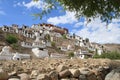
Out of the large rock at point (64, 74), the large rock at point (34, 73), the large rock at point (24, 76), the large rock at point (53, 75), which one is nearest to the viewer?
the large rock at point (24, 76)

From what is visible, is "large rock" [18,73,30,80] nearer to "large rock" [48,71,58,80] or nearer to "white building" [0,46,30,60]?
"large rock" [48,71,58,80]

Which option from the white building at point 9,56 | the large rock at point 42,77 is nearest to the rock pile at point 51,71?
the large rock at point 42,77

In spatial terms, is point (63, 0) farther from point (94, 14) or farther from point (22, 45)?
point (22, 45)

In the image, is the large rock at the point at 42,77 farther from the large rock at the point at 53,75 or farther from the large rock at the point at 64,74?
the large rock at the point at 64,74

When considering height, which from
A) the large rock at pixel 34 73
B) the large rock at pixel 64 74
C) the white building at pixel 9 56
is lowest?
the large rock at pixel 64 74

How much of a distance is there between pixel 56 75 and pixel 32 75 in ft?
3.60

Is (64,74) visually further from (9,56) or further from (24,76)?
(9,56)

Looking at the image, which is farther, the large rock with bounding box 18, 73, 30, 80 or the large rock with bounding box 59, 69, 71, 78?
the large rock with bounding box 59, 69, 71, 78

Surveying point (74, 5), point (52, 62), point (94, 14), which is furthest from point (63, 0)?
point (52, 62)

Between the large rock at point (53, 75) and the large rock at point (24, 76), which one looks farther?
the large rock at point (53, 75)

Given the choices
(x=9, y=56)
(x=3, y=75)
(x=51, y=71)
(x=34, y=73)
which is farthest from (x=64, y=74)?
(x=9, y=56)

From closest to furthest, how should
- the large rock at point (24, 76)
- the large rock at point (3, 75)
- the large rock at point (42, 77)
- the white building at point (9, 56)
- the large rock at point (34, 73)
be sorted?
the large rock at point (3, 75), the large rock at point (24, 76), the large rock at point (42, 77), the large rock at point (34, 73), the white building at point (9, 56)

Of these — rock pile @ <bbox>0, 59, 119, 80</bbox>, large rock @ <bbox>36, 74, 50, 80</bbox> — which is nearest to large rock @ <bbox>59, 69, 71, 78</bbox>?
rock pile @ <bbox>0, 59, 119, 80</bbox>

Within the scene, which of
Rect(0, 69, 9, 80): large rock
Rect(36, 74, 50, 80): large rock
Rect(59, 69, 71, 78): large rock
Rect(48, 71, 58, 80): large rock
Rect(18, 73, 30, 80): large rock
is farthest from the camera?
Rect(59, 69, 71, 78): large rock
